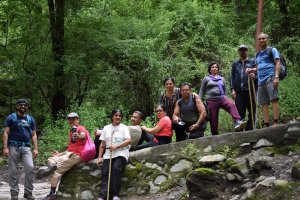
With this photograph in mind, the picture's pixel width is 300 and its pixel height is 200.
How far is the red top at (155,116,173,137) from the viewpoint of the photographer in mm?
7641

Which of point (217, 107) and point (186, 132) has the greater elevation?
point (217, 107)

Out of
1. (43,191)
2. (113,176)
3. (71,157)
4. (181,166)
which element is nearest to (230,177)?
→ (181,166)

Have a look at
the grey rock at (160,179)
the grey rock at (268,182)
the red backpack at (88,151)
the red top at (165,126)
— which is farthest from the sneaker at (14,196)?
the grey rock at (268,182)

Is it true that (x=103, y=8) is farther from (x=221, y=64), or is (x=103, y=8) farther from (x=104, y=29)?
(x=221, y=64)

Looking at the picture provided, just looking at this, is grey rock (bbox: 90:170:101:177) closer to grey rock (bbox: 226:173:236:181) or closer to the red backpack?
the red backpack

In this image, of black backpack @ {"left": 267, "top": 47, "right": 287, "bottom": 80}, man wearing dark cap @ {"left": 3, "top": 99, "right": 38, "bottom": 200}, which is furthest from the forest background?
black backpack @ {"left": 267, "top": 47, "right": 287, "bottom": 80}

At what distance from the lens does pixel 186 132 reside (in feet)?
26.2

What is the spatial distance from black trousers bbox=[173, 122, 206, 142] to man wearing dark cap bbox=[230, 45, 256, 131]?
84 centimetres

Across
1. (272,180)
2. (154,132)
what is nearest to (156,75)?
(154,132)

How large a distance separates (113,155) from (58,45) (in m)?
8.02

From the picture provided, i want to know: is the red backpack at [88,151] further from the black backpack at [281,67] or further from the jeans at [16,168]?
the black backpack at [281,67]

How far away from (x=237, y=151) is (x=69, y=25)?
31.7 ft

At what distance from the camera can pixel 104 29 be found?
14570 millimetres

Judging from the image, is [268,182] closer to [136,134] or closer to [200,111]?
[200,111]
